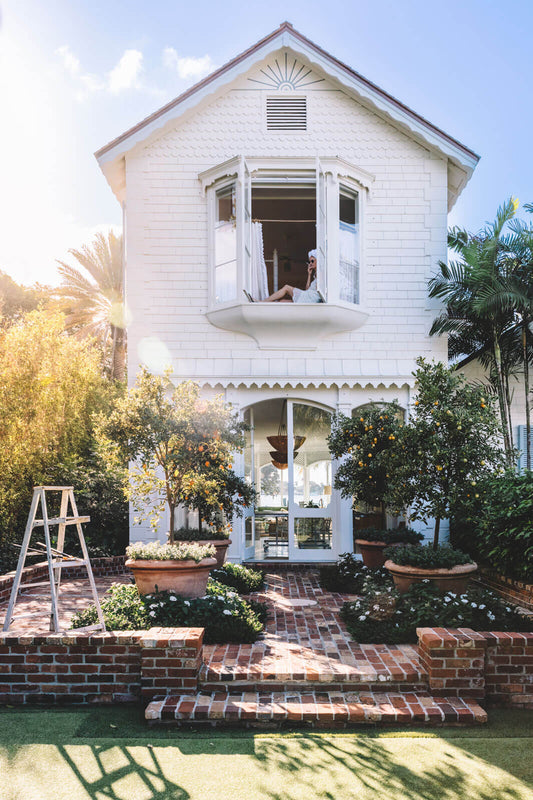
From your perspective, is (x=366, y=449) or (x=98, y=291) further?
(x=98, y=291)

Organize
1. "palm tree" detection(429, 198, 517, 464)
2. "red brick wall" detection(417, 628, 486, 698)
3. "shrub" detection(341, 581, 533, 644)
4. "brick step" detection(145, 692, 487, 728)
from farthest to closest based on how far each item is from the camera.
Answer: "palm tree" detection(429, 198, 517, 464), "shrub" detection(341, 581, 533, 644), "red brick wall" detection(417, 628, 486, 698), "brick step" detection(145, 692, 487, 728)

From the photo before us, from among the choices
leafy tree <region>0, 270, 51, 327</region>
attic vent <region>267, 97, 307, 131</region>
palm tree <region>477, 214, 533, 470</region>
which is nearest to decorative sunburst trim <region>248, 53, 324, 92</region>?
attic vent <region>267, 97, 307, 131</region>

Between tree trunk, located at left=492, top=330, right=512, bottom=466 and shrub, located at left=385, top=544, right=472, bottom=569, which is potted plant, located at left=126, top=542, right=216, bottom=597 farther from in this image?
tree trunk, located at left=492, top=330, right=512, bottom=466

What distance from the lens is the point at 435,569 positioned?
21.8 ft

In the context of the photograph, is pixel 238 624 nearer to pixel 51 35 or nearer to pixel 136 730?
pixel 136 730

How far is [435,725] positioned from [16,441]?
7820 millimetres

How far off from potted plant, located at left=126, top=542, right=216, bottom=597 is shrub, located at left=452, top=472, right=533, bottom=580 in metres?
3.09

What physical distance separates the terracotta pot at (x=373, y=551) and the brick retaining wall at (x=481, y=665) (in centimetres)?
392

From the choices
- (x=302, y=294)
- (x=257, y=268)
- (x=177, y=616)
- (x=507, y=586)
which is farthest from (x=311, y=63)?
(x=177, y=616)

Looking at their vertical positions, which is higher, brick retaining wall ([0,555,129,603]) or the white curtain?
the white curtain

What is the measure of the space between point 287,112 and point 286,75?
72 centimetres

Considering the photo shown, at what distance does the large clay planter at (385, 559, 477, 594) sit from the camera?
6.62 m

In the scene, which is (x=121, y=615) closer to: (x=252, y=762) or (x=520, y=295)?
(x=252, y=762)

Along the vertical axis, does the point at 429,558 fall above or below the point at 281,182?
below
